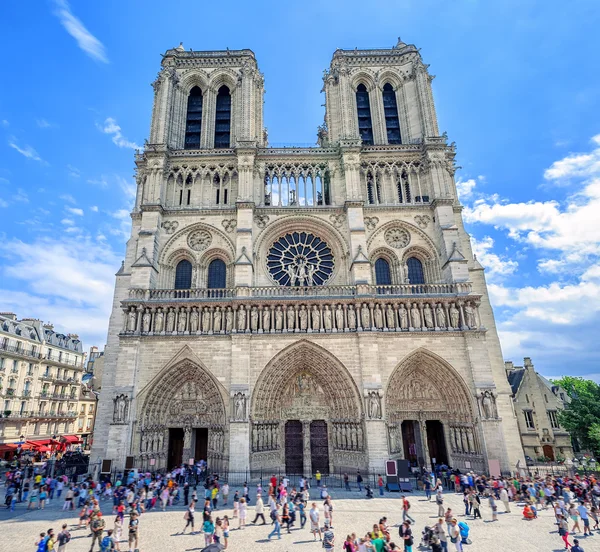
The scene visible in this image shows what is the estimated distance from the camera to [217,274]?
74.0 ft

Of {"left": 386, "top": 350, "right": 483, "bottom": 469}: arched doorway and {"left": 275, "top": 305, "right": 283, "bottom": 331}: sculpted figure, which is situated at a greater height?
{"left": 275, "top": 305, "right": 283, "bottom": 331}: sculpted figure

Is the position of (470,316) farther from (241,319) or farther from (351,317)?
(241,319)

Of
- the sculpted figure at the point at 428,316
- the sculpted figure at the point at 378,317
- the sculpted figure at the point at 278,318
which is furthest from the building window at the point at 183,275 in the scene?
the sculpted figure at the point at 428,316

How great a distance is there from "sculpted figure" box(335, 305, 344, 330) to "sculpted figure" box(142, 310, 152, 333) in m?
9.54

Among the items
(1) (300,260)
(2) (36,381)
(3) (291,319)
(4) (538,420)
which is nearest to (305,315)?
(3) (291,319)

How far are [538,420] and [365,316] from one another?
697 inches

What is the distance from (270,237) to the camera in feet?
74.6

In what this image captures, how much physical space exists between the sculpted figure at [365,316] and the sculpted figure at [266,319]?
466 centimetres

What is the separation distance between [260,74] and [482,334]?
22666 mm

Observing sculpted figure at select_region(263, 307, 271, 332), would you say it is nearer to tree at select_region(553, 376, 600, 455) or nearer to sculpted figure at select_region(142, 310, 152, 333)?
sculpted figure at select_region(142, 310, 152, 333)

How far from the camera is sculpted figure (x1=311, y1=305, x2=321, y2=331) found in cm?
1938

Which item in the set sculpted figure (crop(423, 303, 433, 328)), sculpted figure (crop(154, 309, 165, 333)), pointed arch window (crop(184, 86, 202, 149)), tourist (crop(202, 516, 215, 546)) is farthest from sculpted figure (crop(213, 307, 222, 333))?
pointed arch window (crop(184, 86, 202, 149))

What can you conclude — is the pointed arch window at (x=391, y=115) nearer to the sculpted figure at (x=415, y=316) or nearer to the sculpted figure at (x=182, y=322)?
the sculpted figure at (x=415, y=316)

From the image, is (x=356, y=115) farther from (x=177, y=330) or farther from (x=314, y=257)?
(x=177, y=330)
